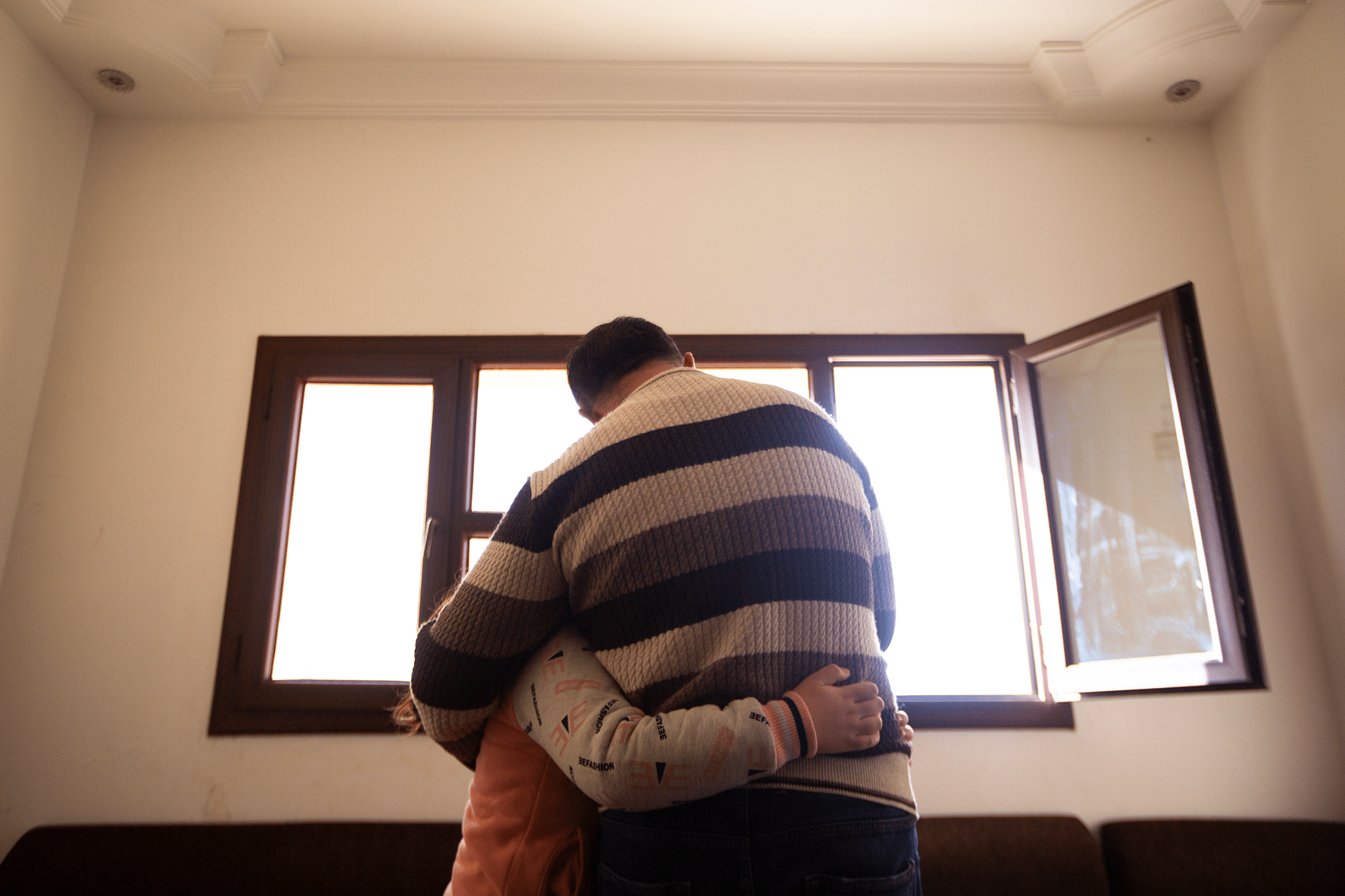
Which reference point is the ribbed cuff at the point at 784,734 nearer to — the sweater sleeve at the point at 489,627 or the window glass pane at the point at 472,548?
the sweater sleeve at the point at 489,627

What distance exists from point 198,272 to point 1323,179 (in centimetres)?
365

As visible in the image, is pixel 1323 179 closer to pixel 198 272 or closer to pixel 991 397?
pixel 991 397

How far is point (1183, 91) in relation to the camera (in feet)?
8.86

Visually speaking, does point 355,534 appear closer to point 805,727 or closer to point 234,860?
point 234,860

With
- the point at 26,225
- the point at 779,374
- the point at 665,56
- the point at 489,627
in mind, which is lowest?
the point at 489,627

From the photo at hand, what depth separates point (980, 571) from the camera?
2.64m

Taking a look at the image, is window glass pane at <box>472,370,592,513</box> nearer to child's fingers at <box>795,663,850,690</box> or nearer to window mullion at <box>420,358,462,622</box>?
window mullion at <box>420,358,462,622</box>

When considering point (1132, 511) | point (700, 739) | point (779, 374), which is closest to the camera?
point (700, 739)

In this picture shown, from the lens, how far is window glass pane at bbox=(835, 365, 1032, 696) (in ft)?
8.11

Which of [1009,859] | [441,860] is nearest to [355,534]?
[441,860]

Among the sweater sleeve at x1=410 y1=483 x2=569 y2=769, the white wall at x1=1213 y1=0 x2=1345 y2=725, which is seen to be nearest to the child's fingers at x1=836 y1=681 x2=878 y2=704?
the sweater sleeve at x1=410 y1=483 x2=569 y2=769

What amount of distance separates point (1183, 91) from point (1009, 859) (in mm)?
2606

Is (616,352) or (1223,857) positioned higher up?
(616,352)

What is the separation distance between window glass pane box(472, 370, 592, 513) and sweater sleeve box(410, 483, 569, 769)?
1.44 m
